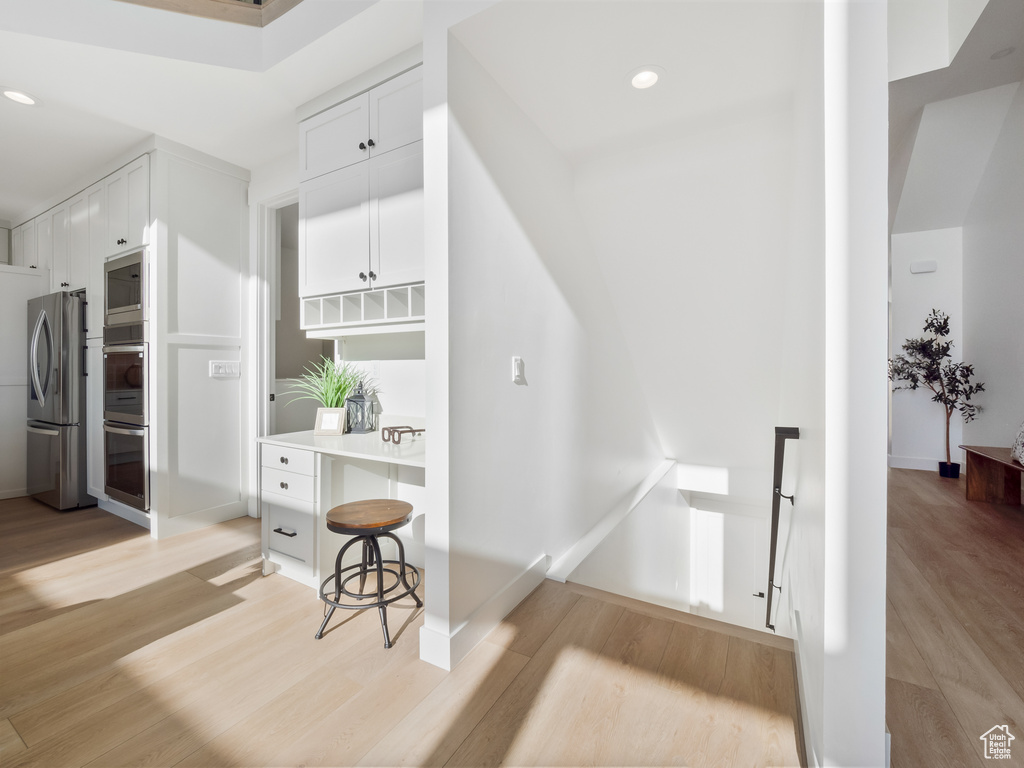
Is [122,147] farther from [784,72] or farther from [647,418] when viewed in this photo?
[647,418]

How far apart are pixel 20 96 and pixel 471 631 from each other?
3550mm

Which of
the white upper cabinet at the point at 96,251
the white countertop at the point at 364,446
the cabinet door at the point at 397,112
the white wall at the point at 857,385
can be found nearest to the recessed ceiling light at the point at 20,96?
the white upper cabinet at the point at 96,251

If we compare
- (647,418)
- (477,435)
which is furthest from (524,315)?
(647,418)

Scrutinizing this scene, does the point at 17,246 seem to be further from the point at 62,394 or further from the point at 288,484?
the point at 288,484

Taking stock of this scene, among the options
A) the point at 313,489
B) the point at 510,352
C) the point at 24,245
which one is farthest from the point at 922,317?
the point at 24,245

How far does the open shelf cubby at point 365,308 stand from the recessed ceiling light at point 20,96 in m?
1.75

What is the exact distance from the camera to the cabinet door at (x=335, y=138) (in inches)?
90.3

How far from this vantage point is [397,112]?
2.16m

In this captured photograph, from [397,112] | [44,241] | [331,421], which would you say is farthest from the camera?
[44,241]

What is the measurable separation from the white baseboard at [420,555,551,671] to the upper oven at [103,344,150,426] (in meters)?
2.51

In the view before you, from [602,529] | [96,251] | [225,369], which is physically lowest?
[602,529]

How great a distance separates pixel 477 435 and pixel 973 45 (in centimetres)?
405

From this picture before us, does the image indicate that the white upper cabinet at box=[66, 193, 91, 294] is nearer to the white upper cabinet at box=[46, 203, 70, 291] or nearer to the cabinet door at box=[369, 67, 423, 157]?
the white upper cabinet at box=[46, 203, 70, 291]

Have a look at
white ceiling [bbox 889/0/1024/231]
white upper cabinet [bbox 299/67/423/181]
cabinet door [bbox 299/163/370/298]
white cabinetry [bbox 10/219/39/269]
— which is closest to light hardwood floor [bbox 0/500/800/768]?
cabinet door [bbox 299/163/370/298]
